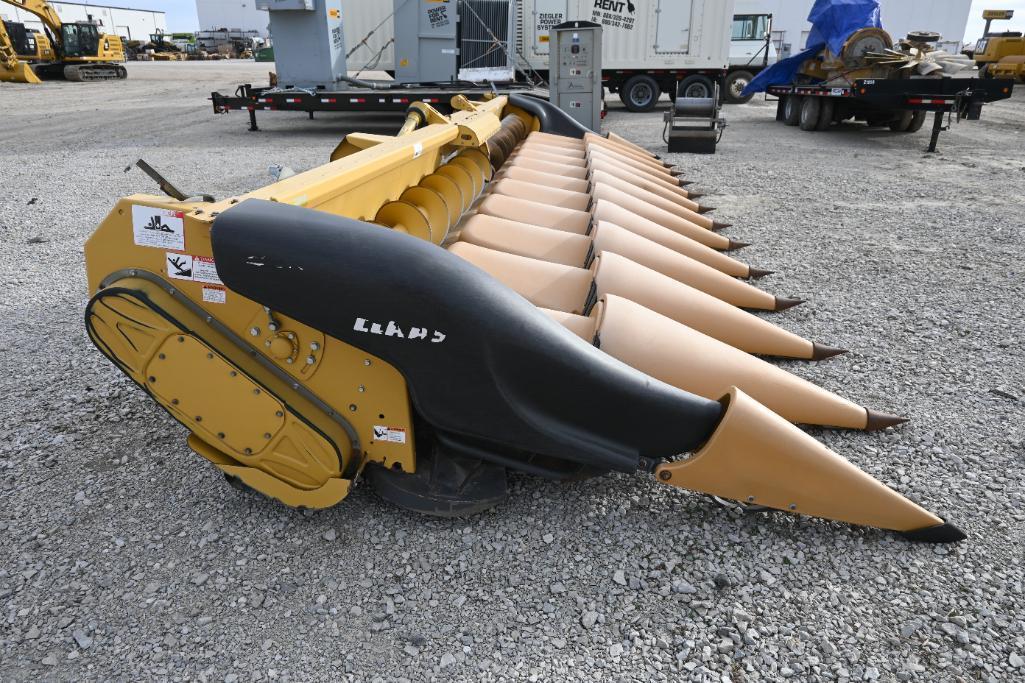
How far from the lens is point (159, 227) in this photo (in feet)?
6.11

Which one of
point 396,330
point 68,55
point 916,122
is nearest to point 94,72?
point 68,55

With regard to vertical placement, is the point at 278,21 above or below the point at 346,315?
above

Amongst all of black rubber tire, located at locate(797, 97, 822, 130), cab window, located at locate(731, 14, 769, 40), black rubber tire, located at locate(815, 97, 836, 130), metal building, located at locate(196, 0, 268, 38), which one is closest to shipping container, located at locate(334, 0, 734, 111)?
black rubber tire, located at locate(797, 97, 822, 130)

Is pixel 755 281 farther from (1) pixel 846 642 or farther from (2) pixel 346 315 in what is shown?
(2) pixel 346 315

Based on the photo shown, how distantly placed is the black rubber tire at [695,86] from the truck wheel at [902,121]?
12.2ft

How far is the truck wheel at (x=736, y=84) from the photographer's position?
16984 millimetres

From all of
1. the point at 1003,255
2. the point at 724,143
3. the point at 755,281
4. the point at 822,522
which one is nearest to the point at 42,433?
the point at 822,522

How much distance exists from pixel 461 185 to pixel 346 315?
2277mm

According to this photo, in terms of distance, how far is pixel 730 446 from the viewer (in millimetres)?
1892

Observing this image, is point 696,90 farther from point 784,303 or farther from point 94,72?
point 94,72

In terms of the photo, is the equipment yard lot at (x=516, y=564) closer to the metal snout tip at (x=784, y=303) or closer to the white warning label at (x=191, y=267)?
the metal snout tip at (x=784, y=303)

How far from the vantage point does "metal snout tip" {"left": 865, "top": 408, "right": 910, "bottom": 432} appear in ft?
8.22

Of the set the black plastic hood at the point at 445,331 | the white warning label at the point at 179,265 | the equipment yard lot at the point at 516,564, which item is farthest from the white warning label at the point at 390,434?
the white warning label at the point at 179,265

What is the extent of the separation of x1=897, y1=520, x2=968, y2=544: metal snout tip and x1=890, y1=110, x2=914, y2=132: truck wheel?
11.5 m
